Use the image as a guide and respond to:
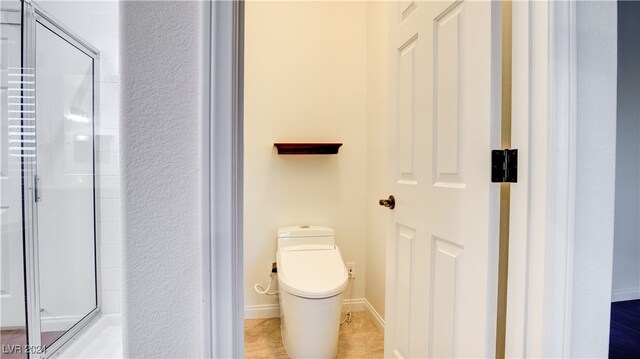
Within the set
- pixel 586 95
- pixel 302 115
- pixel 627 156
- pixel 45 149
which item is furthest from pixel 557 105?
pixel 627 156

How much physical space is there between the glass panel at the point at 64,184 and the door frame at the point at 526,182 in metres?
1.27

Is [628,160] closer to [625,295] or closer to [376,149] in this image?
[625,295]

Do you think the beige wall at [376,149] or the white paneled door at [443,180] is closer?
the white paneled door at [443,180]

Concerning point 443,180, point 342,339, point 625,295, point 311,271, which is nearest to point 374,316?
point 342,339

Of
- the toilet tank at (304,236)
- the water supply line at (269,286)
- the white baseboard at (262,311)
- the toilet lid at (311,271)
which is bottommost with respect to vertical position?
the white baseboard at (262,311)

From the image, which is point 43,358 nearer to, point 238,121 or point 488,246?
point 238,121

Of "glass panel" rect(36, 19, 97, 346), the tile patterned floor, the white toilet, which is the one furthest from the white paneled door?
"glass panel" rect(36, 19, 97, 346)

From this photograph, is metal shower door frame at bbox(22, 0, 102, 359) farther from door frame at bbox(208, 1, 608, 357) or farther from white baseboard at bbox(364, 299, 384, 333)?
white baseboard at bbox(364, 299, 384, 333)

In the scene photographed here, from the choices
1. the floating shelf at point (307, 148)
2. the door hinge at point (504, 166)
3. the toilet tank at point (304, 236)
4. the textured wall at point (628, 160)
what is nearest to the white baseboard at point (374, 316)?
the toilet tank at point (304, 236)

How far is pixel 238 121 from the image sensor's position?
0.54 metres

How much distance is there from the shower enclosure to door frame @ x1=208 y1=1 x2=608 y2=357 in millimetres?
1174

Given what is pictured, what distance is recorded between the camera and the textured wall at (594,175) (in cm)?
68

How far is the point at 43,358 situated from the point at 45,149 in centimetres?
93

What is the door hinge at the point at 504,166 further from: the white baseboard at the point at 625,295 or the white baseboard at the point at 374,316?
the white baseboard at the point at 625,295
